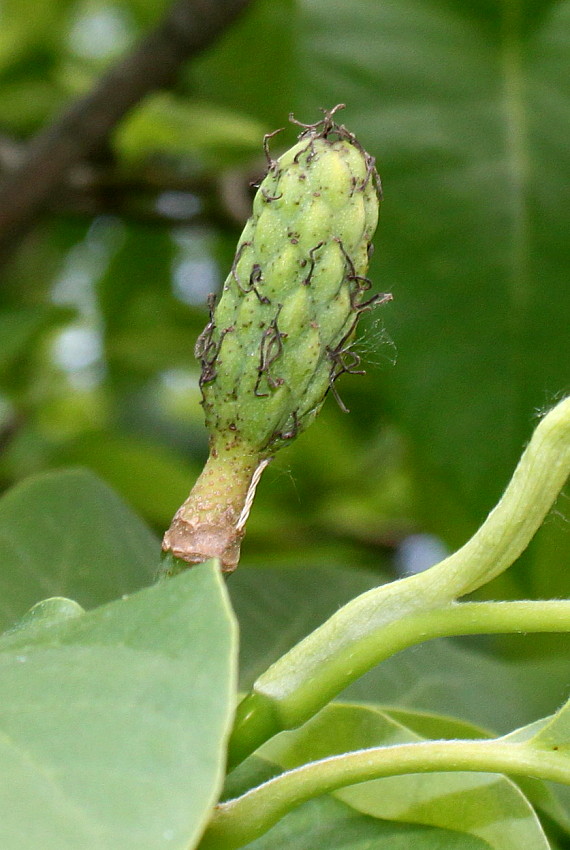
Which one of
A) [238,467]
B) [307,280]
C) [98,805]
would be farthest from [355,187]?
[98,805]

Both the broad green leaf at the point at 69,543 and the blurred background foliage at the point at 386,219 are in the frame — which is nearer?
the broad green leaf at the point at 69,543

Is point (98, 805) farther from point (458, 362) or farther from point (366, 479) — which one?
point (366, 479)

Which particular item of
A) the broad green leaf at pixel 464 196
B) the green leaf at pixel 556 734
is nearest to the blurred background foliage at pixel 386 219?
the broad green leaf at pixel 464 196

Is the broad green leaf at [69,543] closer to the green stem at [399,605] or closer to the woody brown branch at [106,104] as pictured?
the green stem at [399,605]

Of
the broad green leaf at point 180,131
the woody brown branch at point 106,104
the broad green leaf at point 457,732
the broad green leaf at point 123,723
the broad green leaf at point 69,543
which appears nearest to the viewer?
the broad green leaf at point 123,723

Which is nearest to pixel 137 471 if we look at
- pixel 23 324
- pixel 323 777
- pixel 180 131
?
pixel 23 324

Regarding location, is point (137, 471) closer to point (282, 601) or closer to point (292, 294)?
point (282, 601)
